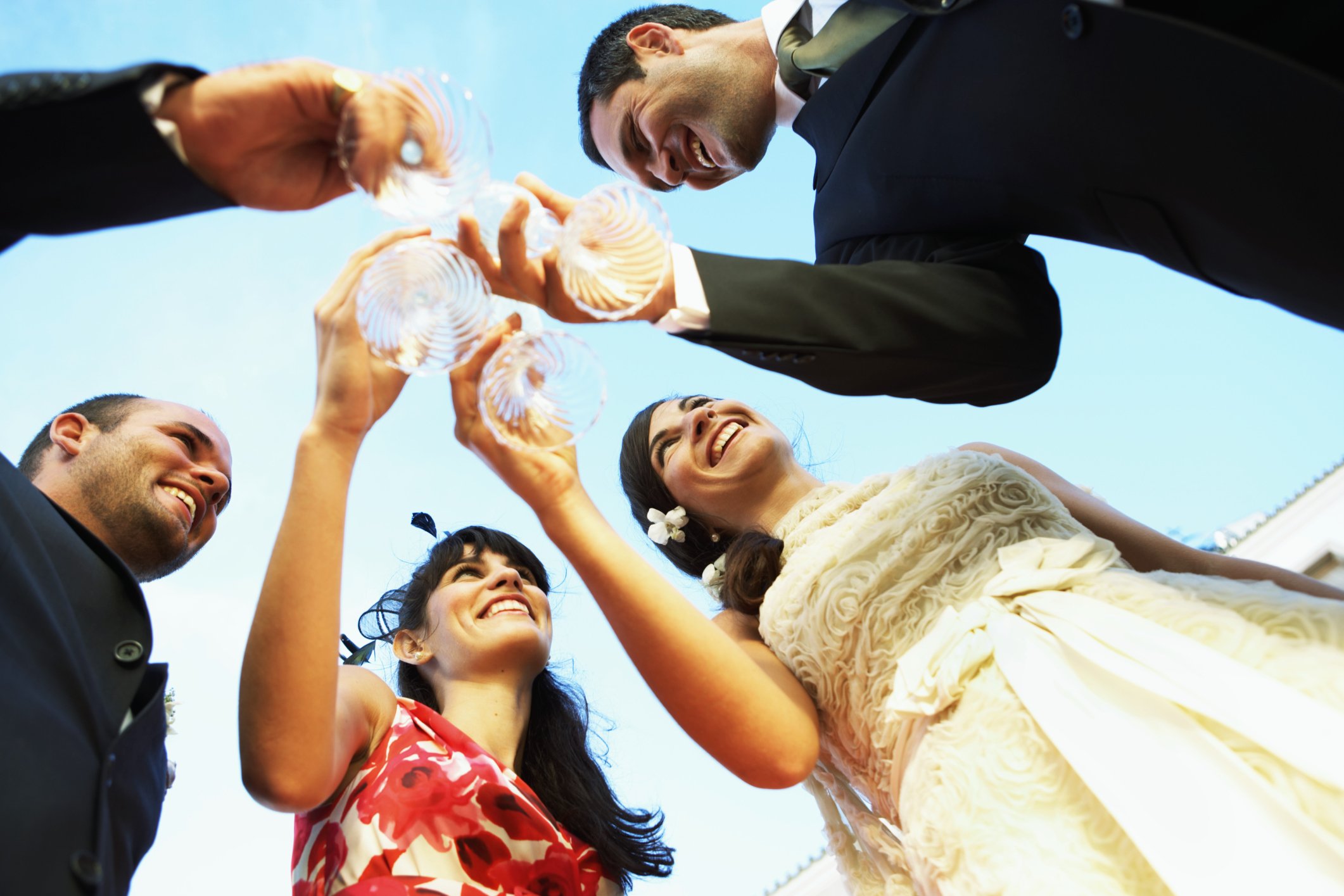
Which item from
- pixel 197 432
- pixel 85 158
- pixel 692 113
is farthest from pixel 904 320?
pixel 197 432

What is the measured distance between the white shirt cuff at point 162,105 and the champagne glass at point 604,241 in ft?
1.48

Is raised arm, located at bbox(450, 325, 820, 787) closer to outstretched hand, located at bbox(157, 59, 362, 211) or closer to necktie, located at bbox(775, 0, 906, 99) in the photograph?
outstretched hand, located at bbox(157, 59, 362, 211)

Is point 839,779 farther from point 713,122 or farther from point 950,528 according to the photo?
point 713,122

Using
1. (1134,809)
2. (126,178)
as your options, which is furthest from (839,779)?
(126,178)

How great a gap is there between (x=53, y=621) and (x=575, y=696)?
1721mm

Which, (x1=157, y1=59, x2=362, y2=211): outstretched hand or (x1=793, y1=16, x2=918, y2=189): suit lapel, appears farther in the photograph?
(x1=793, y1=16, x2=918, y2=189): suit lapel

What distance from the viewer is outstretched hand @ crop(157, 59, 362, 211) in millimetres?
1363

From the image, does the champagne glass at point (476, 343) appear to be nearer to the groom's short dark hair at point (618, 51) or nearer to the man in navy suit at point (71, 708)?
the man in navy suit at point (71, 708)

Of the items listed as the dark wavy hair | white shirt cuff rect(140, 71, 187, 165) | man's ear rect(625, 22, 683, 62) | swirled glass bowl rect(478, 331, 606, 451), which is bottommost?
the dark wavy hair

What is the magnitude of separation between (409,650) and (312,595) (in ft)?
3.89

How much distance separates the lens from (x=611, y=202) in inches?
53.5

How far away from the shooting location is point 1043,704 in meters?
1.47

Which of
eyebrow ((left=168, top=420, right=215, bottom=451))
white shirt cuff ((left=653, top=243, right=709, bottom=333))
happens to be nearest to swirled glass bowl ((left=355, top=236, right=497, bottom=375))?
white shirt cuff ((left=653, top=243, right=709, bottom=333))

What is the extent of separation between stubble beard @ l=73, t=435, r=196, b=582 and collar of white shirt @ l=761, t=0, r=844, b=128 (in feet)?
6.38
